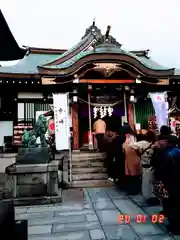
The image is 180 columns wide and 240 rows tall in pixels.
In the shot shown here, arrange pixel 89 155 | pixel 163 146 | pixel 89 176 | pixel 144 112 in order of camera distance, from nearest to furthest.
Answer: pixel 163 146
pixel 89 176
pixel 89 155
pixel 144 112

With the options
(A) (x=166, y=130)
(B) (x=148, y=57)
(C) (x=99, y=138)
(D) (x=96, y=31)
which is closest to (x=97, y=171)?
(C) (x=99, y=138)

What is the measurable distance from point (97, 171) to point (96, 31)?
41.9 feet

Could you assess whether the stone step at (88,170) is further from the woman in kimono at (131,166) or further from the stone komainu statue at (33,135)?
the stone komainu statue at (33,135)

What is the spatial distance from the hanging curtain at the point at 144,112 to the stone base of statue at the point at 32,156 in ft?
25.8

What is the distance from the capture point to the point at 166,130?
4.88 m

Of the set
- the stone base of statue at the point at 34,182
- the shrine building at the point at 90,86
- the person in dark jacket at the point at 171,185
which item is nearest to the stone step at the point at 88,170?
the shrine building at the point at 90,86

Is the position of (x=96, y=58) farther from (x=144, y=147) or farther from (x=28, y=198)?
(x=28, y=198)

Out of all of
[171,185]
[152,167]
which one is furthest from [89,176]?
[171,185]

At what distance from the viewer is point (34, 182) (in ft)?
22.0

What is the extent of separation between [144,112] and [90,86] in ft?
12.0

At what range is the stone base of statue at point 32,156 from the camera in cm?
694

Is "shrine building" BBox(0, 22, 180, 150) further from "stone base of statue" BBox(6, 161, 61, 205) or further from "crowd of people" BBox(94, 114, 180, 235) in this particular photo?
"stone base of statue" BBox(6, 161, 61, 205)
